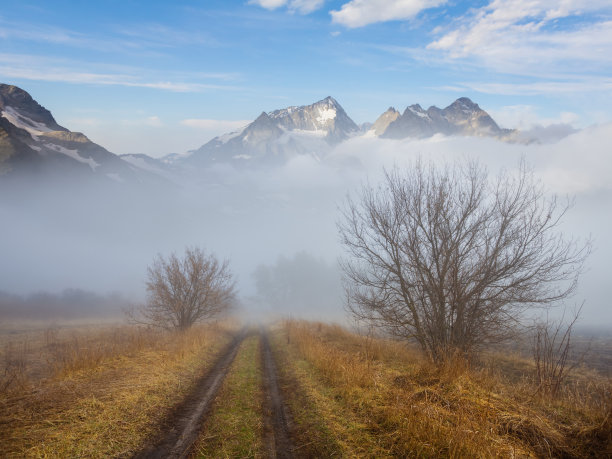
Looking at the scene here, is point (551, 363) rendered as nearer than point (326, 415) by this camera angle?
No

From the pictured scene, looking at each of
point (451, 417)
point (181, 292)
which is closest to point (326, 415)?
point (451, 417)

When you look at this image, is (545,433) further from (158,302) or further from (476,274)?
(158,302)

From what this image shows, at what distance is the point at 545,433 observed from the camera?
525cm

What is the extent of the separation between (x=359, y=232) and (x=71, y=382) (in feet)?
34.9

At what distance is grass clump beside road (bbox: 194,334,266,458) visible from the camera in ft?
18.5

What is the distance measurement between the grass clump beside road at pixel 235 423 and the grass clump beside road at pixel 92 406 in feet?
3.71

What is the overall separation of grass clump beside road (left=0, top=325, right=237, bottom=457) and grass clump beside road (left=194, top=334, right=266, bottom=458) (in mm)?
1129

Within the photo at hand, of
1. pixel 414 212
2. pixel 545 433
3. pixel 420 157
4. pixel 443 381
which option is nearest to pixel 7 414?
pixel 443 381

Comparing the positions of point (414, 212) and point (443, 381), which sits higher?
point (414, 212)

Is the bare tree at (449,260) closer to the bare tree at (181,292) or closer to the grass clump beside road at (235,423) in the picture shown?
the grass clump beside road at (235,423)

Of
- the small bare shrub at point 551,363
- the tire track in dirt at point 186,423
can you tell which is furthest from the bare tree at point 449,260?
the tire track in dirt at point 186,423

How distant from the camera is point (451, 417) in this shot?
230 inches

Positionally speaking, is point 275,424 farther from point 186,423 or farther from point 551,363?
point 551,363

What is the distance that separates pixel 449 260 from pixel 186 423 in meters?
10.2
